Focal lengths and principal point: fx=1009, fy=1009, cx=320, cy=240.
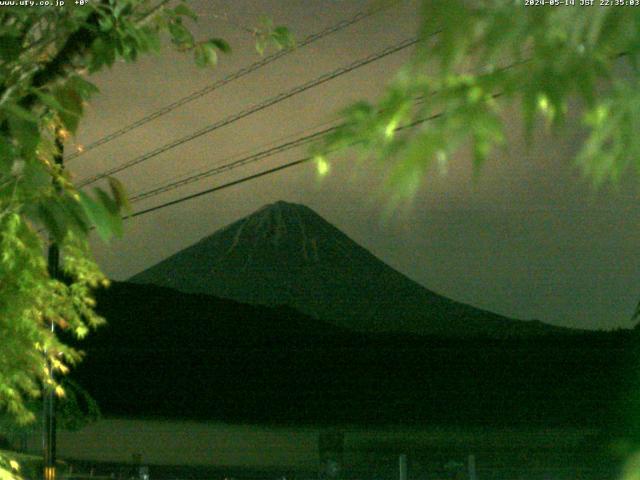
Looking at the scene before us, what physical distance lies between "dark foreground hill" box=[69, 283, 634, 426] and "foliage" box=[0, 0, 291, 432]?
3298 centimetres

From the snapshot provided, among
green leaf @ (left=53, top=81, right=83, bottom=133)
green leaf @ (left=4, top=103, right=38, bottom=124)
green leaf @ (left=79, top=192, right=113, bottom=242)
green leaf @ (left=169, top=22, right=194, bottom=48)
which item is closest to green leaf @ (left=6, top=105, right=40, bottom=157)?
green leaf @ (left=4, top=103, right=38, bottom=124)

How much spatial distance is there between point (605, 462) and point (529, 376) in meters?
24.2

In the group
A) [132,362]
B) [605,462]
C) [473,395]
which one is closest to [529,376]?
[473,395]

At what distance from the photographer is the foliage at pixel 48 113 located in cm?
230

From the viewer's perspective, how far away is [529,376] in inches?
1602

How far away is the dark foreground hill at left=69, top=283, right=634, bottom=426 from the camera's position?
39.7 m

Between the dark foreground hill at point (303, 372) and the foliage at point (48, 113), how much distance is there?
3298 centimetres

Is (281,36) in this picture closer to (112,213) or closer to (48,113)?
(48,113)

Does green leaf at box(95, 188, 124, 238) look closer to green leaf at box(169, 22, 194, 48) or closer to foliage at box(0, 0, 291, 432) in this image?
foliage at box(0, 0, 291, 432)

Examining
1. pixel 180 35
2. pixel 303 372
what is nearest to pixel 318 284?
pixel 303 372

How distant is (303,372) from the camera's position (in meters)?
45.3

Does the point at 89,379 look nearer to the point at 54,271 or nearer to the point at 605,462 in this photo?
the point at 605,462

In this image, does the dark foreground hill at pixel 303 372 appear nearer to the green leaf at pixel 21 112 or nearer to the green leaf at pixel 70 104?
the green leaf at pixel 70 104

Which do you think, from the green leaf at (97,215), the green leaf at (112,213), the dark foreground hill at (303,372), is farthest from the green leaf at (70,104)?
the dark foreground hill at (303,372)
